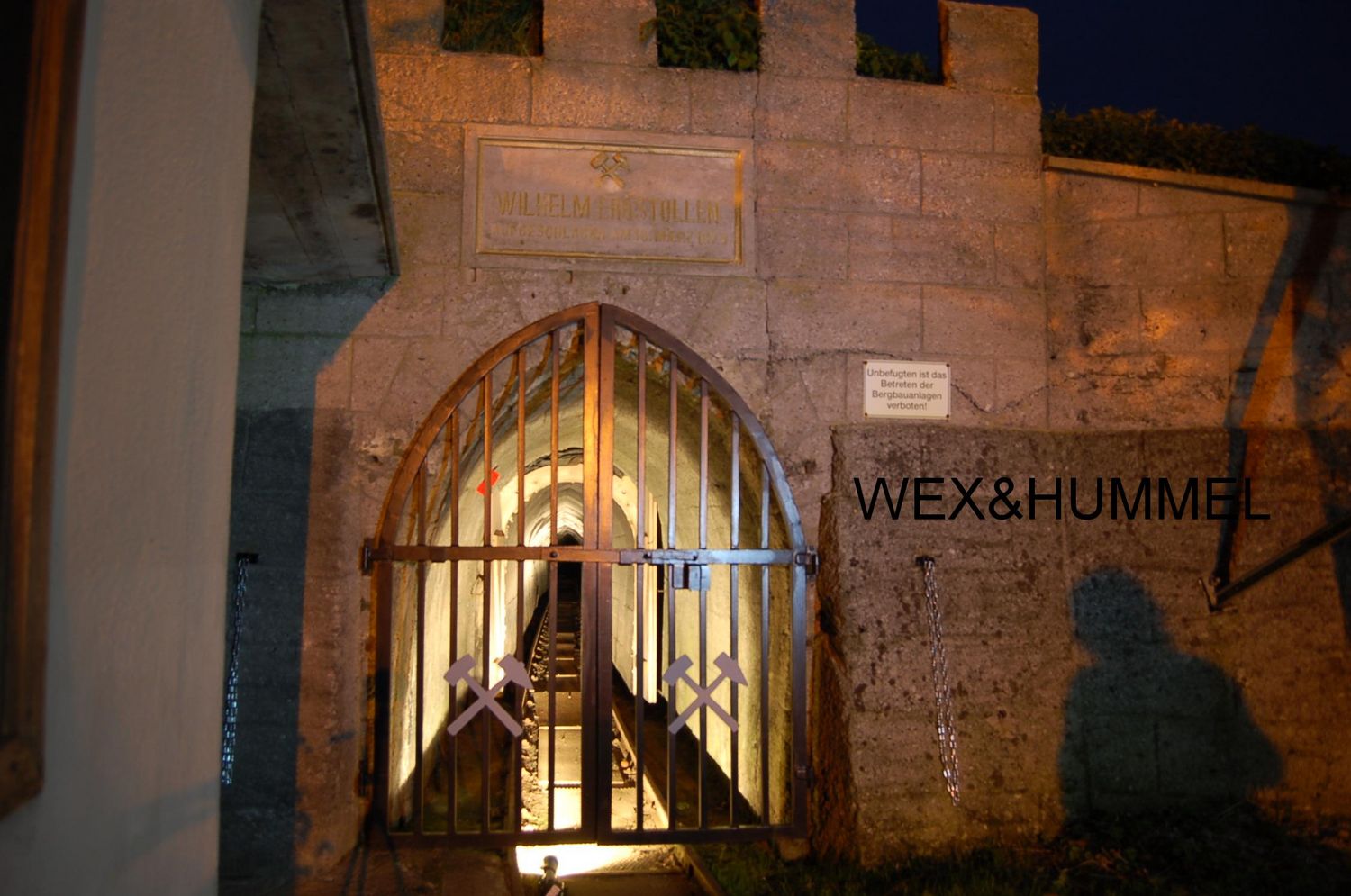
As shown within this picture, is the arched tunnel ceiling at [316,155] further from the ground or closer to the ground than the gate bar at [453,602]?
further from the ground

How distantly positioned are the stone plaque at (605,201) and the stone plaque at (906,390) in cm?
88

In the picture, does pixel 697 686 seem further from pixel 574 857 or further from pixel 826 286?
pixel 574 857

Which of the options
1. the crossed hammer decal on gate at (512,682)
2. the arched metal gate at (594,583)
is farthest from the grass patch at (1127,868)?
the crossed hammer decal on gate at (512,682)

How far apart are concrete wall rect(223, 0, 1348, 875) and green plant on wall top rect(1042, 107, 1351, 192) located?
217 mm

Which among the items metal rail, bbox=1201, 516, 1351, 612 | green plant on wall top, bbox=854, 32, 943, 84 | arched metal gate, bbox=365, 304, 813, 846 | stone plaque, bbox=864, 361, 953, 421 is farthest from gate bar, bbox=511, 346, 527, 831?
metal rail, bbox=1201, 516, 1351, 612

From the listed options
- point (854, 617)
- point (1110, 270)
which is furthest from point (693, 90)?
point (854, 617)

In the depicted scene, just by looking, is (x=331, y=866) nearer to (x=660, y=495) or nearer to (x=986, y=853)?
(x=986, y=853)

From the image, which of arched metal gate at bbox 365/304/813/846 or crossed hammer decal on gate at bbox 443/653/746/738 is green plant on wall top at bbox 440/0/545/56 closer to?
arched metal gate at bbox 365/304/813/846

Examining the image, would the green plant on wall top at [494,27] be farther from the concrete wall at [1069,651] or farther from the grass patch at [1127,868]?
the grass patch at [1127,868]

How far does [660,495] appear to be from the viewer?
9.59 meters

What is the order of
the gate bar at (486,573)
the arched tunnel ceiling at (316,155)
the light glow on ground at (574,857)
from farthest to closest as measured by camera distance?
the light glow on ground at (574,857) → the gate bar at (486,573) → the arched tunnel ceiling at (316,155)

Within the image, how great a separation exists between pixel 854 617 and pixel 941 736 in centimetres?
71

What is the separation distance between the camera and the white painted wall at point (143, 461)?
1.78m

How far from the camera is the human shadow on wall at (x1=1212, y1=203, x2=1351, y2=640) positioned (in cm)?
484
